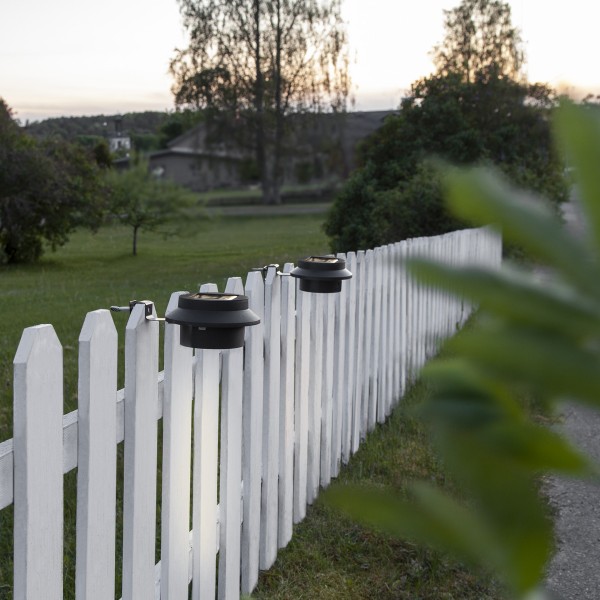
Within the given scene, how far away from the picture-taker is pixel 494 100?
59.9ft

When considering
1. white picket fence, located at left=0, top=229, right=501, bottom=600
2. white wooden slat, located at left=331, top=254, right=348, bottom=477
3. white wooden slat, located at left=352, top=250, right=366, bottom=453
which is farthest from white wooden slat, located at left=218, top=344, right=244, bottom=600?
white wooden slat, located at left=352, top=250, right=366, bottom=453

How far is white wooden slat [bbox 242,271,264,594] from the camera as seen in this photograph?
10.9 ft

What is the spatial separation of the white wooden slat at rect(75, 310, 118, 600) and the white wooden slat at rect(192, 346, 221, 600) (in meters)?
0.58

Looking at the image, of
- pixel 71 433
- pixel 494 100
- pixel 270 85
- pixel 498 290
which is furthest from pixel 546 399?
pixel 270 85

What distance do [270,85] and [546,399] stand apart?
4633 centimetres

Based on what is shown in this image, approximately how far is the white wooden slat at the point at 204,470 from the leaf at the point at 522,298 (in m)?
2.64

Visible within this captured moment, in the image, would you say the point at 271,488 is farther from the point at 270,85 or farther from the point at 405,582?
the point at 270,85

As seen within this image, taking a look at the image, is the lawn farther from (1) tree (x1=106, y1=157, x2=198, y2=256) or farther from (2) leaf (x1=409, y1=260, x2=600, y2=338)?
(2) leaf (x1=409, y1=260, x2=600, y2=338)

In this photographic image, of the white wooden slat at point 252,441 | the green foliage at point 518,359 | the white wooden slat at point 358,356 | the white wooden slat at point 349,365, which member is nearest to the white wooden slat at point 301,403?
the white wooden slat at point 252,441

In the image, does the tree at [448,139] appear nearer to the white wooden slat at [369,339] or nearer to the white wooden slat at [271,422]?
the white wooden slat at [369,339]

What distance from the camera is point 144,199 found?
23000 mm

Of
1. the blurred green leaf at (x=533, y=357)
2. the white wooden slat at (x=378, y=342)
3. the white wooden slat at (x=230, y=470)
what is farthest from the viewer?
the white wooden slat at (x=378, y=342)

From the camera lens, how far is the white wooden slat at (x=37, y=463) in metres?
1.85

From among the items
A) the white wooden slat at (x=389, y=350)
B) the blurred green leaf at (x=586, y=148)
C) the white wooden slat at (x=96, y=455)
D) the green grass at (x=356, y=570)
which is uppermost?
the blurred green leaf at (x=586, y=148)
